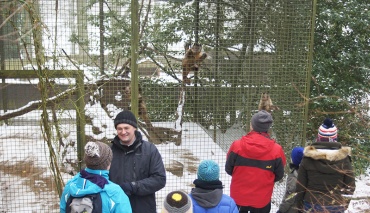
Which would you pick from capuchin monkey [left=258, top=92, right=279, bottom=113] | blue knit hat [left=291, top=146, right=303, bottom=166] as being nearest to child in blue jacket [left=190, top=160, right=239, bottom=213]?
blue knit hat [left=291, top=146, right=303, bottom=166]

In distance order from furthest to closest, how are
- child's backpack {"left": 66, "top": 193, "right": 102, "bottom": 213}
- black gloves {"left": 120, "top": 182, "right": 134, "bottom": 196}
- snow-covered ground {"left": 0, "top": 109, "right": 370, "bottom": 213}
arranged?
snow-covered ground {"left": 0, "top": 109, "right": 370, "bottom": 213}
black gloves {"left": 120, "top": 182, "right": 134, "bottom": 196}
child's backpack {"left": 66, "top": 193, "right": 102, "bottom": 213}

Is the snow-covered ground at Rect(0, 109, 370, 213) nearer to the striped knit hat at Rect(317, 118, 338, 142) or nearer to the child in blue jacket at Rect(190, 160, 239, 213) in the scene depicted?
the striped knit hat at Rect(317, 118, 338, 142)

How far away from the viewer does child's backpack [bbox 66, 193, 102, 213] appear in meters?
1.71

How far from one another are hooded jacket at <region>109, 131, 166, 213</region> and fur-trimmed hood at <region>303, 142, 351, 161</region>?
1043 mm

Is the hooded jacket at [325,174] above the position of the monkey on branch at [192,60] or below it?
below

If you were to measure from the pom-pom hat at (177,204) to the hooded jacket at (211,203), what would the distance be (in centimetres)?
20

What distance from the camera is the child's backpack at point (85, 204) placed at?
171cm

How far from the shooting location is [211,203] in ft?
6.31

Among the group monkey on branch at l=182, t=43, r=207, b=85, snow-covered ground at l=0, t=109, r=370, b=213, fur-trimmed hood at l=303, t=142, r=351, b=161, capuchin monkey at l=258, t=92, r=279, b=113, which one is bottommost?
snow-covered ground at l=0, t=109, r=370, b=213

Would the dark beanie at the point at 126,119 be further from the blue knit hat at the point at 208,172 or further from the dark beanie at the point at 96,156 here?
the blue knit hat at the point at 208,172

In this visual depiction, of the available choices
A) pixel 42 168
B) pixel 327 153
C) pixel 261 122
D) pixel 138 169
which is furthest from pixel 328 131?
pixel 42 168

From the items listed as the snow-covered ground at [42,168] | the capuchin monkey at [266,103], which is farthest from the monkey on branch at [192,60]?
the capuchin monkey at [266,103]

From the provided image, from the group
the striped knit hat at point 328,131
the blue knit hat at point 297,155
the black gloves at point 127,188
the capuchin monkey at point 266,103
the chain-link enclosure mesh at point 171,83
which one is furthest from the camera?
the capuchin monkey at point 266,103

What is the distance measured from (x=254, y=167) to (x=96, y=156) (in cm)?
133
